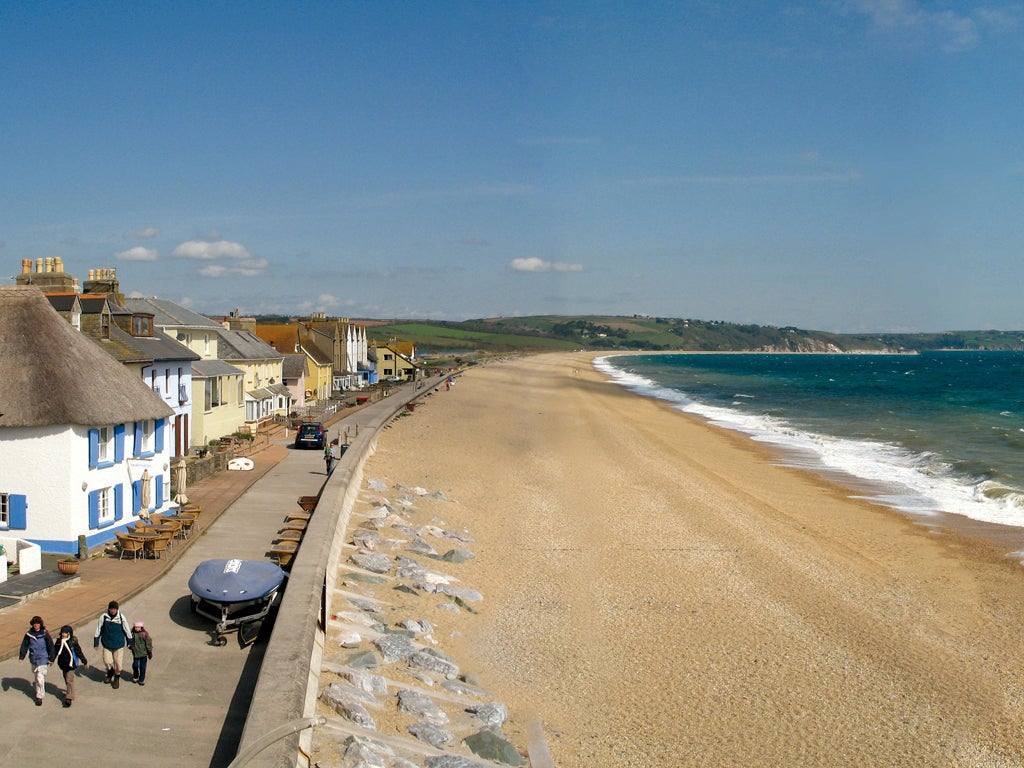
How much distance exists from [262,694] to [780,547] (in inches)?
678

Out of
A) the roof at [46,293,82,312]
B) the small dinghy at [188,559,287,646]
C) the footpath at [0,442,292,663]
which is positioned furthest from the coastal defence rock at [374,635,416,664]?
the roof at [46,293,82,312]

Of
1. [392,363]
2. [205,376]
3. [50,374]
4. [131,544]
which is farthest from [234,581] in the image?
[392,363]

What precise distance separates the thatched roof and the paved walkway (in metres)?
3.07

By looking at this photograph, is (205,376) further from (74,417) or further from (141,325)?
(74,417)

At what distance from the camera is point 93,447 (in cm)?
1781

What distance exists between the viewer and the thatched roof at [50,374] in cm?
1700

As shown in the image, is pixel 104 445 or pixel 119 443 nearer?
pixel 104 445

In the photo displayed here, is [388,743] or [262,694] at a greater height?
[262,694]

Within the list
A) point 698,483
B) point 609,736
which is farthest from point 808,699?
point 698,483

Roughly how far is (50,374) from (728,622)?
48.6 ft

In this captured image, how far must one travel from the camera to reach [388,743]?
11391mm

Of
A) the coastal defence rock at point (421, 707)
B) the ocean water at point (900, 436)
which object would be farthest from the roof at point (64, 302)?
the ocean water at point (900, 436)

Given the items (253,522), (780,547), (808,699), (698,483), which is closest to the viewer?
(808,699)

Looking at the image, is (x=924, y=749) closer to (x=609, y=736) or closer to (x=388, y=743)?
(x=609, y=736)
